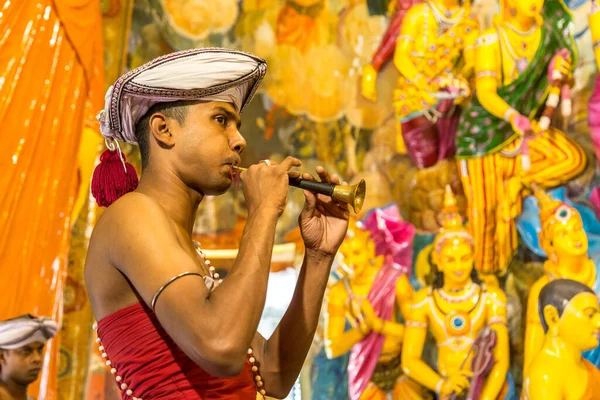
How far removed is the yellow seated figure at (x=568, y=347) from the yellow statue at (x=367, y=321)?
0.95 m

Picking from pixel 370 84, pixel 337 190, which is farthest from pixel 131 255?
pixel 370 84

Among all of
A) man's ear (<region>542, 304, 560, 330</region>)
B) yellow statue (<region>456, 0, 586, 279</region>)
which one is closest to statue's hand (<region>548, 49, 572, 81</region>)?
yellow statue (<region>456, 0, 586, 279</region>)

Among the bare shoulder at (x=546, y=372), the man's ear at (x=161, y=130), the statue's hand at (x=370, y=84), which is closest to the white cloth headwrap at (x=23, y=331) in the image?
the statue's hand at (x=370, y=84)

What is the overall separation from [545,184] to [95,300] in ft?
14.0

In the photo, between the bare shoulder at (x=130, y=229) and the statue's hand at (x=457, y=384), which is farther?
the statue's hand at (x=457, y=384)

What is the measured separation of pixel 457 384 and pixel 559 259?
1.05m

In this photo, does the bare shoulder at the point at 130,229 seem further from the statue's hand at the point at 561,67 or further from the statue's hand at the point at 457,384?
the statue's hand at the point at 561,67

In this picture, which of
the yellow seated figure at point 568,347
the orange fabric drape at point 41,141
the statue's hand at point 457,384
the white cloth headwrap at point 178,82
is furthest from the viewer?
the statue's hand at point 457,384

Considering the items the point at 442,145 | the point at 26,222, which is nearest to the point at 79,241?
the point at 26,222

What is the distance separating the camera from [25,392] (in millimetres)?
4512

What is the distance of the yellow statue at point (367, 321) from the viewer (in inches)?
214

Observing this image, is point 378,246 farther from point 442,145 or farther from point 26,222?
point 26,222

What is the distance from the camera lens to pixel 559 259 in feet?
16.6

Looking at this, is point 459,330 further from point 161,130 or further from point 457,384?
point 161,130
